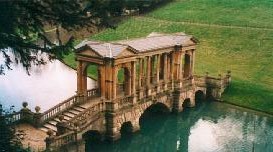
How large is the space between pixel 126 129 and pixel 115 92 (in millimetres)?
4501

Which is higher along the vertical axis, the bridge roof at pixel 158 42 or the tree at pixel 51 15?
the tree at pixel 51 15

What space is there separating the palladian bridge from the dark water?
1.24m

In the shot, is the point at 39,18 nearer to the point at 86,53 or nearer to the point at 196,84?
the point at 86,53

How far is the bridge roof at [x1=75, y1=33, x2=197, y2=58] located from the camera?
37.0 metres

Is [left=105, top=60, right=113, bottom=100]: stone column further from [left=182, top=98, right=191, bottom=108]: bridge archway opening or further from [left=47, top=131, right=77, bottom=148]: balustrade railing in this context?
[left=182, top=98, right=191, bottom=108]: bridge archway opening

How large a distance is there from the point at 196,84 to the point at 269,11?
36884mm

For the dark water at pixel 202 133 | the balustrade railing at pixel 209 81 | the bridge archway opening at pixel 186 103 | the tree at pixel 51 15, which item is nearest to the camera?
the tree at pixel 51 15

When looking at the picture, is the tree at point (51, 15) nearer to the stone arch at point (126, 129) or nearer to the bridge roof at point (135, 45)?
the bridge roof at point (135, 45)

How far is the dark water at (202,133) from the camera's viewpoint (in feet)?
127

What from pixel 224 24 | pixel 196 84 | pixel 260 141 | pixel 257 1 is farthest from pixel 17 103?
pixel 257 1

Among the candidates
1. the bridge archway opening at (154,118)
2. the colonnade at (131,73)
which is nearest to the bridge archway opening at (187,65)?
the colonnade at (131,73)

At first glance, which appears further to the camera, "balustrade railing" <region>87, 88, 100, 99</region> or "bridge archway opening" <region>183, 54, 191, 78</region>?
"bridge archway opening" <region>183, 54, 191, 78</region>

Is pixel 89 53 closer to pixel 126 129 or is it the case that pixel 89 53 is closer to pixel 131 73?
pixel 131 73

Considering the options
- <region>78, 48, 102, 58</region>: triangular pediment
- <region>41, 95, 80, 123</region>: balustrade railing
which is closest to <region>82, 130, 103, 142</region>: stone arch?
<region>41, 95, 80, 123</region>: balustrade railing
